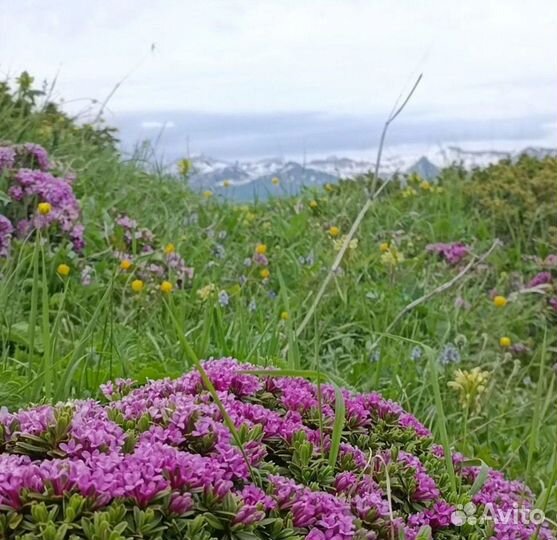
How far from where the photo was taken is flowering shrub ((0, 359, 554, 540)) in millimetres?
1287

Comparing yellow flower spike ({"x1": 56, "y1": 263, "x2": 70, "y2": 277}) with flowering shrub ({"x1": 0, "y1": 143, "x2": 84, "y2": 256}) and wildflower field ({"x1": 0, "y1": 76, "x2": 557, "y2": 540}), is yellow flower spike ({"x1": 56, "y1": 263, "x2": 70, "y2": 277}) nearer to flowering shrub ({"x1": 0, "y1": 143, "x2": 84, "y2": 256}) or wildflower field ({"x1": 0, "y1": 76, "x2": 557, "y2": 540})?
wildflower field ({"x1": 0, "y1": 76, "x2": 557, "y2": 540})

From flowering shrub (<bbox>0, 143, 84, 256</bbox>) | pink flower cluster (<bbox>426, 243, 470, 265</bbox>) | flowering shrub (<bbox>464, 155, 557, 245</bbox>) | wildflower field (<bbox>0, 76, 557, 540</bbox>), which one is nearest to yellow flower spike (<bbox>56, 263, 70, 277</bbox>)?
wildflower field (<bbox>0, 76, 557, 540</bbox>)

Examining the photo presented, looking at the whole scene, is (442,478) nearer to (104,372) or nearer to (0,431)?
(0,431)

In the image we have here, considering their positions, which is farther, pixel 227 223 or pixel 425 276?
pixel 227 223

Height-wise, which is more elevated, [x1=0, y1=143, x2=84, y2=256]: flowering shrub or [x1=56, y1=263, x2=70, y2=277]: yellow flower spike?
[x1=0, y1=143, x2=84, y2=256]: flowering shrub

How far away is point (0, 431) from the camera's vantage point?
1538 millimetres

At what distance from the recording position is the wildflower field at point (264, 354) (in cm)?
141

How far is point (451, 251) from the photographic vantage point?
5.71 m

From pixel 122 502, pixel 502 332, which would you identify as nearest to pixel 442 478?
pixel 122 502

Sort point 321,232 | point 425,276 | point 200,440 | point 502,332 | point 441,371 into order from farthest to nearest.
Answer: point 321,232, point 425,276, point 502,332, point 441,371, point 200,440

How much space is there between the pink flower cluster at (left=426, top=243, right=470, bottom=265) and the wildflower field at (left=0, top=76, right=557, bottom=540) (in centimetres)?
2

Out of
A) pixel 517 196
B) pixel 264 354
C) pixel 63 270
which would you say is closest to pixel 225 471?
pixel 264 354

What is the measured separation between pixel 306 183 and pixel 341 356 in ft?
15.3

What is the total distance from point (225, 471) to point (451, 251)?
4.44 metres
